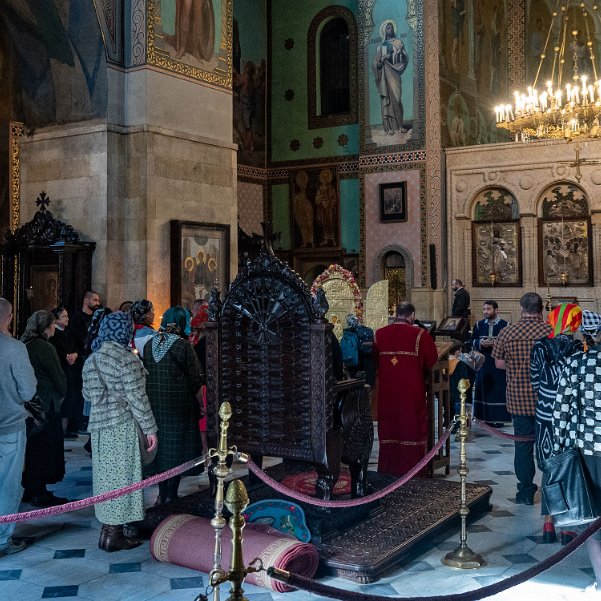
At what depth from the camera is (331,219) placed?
21.5 metres

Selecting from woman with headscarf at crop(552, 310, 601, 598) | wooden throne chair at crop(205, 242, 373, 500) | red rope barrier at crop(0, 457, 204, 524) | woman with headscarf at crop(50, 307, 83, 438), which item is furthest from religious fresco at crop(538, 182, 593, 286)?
red rope barrier at crop(0, 457, 204, 524)

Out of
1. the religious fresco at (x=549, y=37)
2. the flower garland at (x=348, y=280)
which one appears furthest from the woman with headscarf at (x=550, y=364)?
the religious fresco at (x=549, y=37)

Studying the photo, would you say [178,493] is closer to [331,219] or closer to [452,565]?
[452,565]

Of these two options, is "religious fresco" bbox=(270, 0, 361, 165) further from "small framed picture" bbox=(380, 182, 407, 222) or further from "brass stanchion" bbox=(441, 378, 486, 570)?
"brass stanchion" bbox=(441, 378, 486, 570)

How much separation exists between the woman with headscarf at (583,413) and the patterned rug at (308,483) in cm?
210

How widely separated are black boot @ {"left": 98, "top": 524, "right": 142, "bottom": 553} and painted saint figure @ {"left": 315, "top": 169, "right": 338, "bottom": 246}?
Result: 16.3 meters

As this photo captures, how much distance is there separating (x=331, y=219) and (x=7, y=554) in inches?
663

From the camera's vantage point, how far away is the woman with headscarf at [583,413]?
431cm

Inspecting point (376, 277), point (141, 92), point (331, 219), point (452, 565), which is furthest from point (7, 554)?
point (331, 219)

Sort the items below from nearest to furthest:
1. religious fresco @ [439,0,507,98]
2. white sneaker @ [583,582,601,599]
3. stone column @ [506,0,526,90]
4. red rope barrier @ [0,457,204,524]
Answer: red rope barrier @ [0,457,204,524]
white sneaker @ [583,582,601,599]
religious fresco @ [439,0,507,98]
stone column @ [506,0,526,90]

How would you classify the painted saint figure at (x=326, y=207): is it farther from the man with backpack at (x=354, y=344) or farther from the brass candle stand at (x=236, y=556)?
the brass candle stand at (x=236, y=556)

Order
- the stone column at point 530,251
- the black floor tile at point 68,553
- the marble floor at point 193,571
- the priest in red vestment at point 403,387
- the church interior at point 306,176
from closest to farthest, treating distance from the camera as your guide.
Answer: the marble floor at point 193,571 < the black floor tile at point 68,553 < the church interior at point 306,176 < the priest in red vestment at point 403,387 < the stone column at point 530,251

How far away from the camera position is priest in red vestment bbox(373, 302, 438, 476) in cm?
715

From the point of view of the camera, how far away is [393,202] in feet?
62.6
